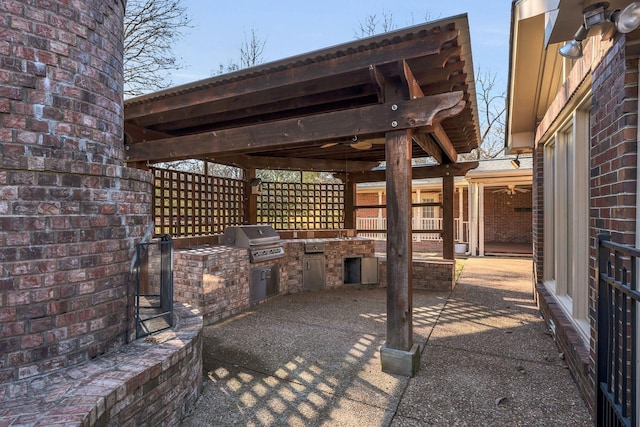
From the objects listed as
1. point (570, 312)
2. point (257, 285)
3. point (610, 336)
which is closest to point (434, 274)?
point (570, 312)

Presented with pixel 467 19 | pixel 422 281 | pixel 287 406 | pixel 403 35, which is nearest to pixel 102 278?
pixel 287 406

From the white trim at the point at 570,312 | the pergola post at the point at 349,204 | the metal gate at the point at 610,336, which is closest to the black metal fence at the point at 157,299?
the metal gate at the point at 610,336

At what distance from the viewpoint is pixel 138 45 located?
35.6 feet

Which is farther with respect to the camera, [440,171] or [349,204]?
[349,204]

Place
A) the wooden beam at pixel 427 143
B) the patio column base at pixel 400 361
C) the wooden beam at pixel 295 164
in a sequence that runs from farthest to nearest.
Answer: the wooden beam at pixel 295 164 → the wooden beam at pixel 427 143 → the patio column base at pixel 400 361

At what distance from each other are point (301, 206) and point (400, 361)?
5126mm

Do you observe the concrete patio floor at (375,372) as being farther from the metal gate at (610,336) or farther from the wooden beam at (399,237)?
the metal gate at (610,336)

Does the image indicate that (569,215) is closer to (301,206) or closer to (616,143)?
(616,143)

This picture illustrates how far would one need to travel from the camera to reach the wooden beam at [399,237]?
3188 mm

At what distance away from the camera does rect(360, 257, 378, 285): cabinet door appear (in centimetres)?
711

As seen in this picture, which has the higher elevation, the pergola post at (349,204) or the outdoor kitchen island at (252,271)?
the pergola post at (349,204)

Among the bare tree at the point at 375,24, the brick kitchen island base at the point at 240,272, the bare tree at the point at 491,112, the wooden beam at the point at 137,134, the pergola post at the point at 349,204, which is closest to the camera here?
the brick kitchen island base at the point at 240,272

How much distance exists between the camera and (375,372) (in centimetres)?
327

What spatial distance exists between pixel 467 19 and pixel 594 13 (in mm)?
915
